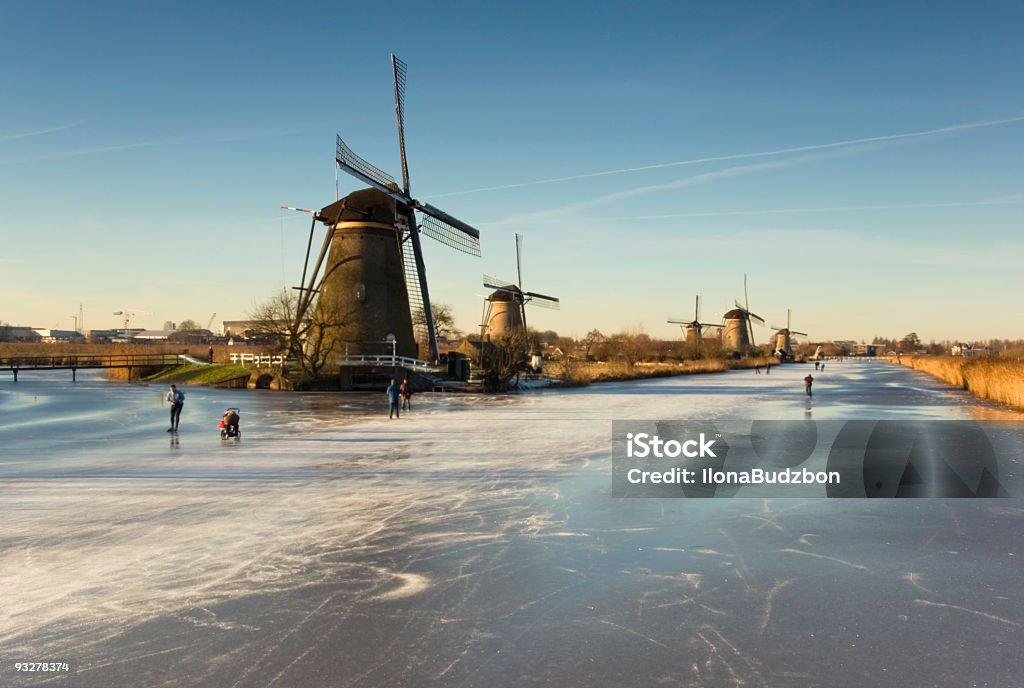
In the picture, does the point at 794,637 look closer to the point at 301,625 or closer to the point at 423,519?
the point at 301,625

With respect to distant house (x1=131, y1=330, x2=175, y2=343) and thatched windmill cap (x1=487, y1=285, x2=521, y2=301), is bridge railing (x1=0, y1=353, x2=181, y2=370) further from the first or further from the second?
distant house (x1=131, y1=330, x2=175, y2=343)

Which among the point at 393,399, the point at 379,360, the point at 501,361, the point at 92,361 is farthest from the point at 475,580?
the point at 92,361

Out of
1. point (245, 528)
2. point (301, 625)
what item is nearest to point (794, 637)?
point (301, 625)

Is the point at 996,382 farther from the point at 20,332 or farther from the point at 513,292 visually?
the point at 20,332

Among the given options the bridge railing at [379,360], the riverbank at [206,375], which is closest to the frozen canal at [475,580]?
the bridge railing at [379,360]

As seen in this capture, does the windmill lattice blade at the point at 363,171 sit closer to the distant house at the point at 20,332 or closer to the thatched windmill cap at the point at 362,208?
the thatched windmill cap at the point at 362,208
